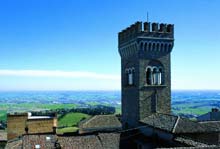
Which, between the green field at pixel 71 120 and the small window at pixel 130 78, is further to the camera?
the green field at pixel 71 120

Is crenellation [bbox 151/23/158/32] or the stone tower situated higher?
crenellation [bbox 151/23/158/32]

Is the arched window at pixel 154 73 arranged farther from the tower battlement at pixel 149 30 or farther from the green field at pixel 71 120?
the green field at pixel 71 120

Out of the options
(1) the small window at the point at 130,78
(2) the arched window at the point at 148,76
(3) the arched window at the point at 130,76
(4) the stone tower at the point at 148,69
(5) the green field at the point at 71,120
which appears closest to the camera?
(4) the stone tower at the point at 148,69

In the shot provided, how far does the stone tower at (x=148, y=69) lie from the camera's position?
3017 cm

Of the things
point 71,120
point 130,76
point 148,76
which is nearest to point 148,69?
point 148,76

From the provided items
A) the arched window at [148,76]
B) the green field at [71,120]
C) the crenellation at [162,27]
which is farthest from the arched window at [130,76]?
the green field at [71,120]

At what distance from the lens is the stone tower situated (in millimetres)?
30172

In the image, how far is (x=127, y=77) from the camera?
33.9m

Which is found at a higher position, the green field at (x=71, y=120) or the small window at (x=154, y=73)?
the small window at (x=154, y=73)

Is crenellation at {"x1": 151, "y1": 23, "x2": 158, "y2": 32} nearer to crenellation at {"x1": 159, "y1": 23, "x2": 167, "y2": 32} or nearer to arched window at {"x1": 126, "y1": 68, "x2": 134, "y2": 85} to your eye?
crenellation at {"x1": 159, "y1": 23, "x2": 167, "y2": 32}

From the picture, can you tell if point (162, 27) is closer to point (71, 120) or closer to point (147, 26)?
point (147, 26)

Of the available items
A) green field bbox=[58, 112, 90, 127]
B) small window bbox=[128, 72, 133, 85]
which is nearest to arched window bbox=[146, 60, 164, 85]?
small window bbox=[128, 72, 133, 85]

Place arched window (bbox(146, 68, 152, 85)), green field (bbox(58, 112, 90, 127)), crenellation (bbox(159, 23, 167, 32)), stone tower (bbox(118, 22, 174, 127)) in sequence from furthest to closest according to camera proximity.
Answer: green field (bbox(58, 112, 90, 127))
crenellation (bbox(159, 23, 167, 32))
arched window (bbox(146, 68, 152, 85))
stone tower (bbox(118, 22, 174, 127))

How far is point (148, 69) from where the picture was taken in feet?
102
